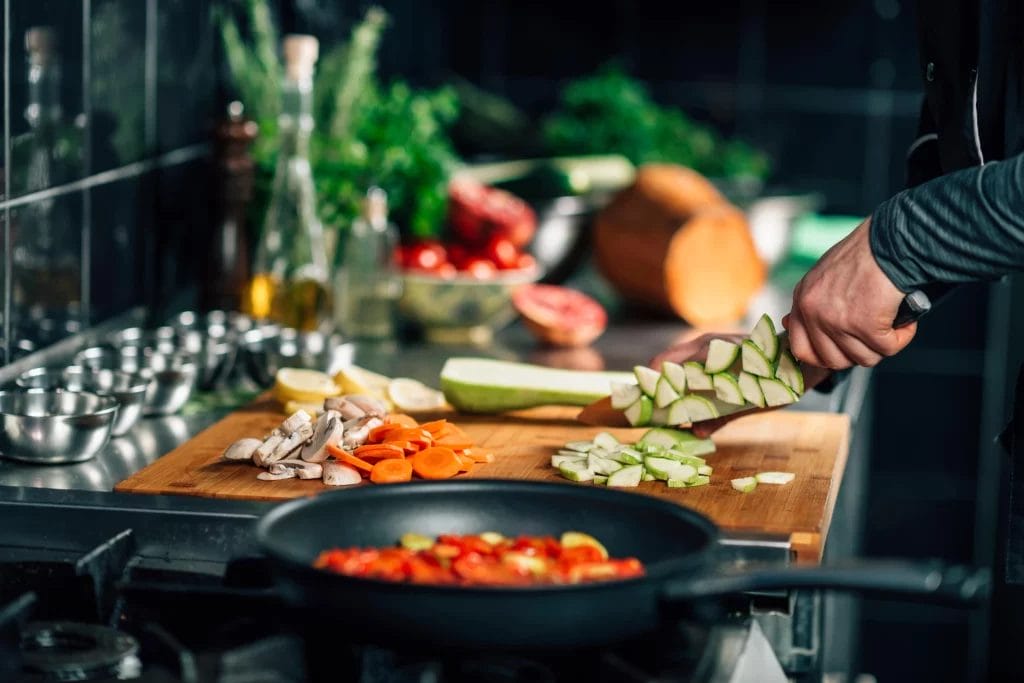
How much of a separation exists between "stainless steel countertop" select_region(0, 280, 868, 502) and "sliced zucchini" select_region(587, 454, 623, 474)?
0.49 meters

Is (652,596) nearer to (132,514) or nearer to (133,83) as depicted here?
(132,514)

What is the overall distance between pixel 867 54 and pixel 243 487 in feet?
10.6

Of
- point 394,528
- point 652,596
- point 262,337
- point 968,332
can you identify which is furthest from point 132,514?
point 968,332

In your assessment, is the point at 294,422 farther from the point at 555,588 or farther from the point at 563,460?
the point at 555,588

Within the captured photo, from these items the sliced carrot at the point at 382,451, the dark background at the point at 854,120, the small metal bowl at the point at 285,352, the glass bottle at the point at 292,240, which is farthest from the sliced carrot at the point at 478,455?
the dark background at the point at 854,120

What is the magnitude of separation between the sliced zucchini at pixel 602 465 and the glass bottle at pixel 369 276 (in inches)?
36.9

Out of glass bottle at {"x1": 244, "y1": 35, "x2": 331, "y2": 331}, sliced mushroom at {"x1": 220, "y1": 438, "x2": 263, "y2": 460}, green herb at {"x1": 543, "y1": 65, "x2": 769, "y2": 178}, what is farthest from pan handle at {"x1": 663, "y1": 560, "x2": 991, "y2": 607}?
green herb at {"x1": 543, "y1": 65, "x2": 769, "y2": 178}

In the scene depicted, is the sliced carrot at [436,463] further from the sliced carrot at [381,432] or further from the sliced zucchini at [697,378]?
the sliced zucchini at [697,378]

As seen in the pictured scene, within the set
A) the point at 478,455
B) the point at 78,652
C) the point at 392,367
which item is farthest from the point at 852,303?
the point at 392,367

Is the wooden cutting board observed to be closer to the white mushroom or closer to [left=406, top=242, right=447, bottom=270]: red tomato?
the white mushroom

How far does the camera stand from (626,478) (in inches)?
63.1

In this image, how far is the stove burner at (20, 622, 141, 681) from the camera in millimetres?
1184

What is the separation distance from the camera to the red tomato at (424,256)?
2.62 meters

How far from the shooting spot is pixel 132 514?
4.77ft
